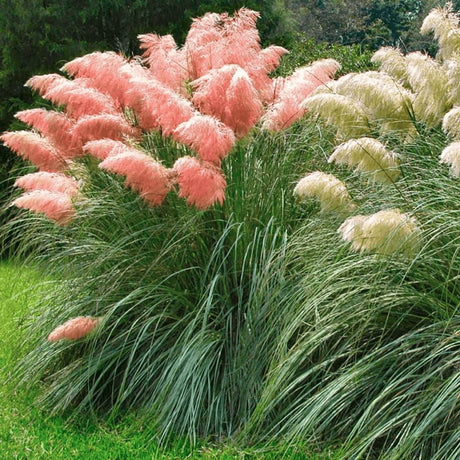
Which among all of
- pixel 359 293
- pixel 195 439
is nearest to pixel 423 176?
pixel 359 293

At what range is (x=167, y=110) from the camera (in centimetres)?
464

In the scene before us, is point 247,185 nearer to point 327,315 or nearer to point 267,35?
point 327,315

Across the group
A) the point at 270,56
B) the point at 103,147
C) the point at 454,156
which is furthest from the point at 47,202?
the point at 454,156

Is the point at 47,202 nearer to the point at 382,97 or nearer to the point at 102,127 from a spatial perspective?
the point at 102,127

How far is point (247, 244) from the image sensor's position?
15.4 ft

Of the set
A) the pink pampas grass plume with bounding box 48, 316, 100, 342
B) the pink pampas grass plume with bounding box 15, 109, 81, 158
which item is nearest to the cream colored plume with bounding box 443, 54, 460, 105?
the pink pampas grass plume with bounding box 48, 316, 100, 342

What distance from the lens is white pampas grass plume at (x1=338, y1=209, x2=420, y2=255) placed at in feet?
10.8

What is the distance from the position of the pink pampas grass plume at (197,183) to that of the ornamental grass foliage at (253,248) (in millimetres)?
12

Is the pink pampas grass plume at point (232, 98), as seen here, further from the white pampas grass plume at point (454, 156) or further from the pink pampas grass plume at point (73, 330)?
the white pampas grass plume at point (454, 156)

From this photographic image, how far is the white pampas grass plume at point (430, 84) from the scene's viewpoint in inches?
155

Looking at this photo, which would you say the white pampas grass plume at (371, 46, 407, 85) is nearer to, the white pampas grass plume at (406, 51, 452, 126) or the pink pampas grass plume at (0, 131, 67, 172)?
the white pampas grass plume at (406, 51, 452, 126)

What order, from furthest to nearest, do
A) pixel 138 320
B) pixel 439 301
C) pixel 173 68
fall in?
1. pixel 173 68
2. pixel 138 320
3. pixel 439 301

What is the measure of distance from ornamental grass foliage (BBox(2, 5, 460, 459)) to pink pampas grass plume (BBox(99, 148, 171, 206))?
15 mm

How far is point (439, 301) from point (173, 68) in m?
2.48
